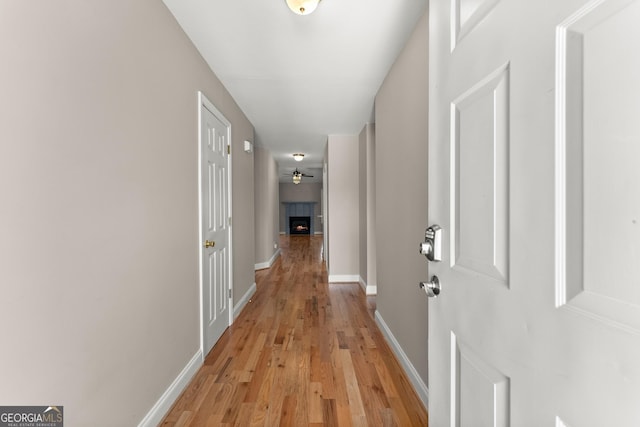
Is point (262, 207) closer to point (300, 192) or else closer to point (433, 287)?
point (433, 287)

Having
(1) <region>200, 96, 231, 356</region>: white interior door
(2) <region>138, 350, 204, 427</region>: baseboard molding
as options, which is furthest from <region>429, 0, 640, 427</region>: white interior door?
(1) <region>200, 96, 231, 356</region>: white interior door

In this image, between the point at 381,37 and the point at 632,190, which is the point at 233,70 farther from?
the point at 632,190

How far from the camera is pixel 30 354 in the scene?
96 cm

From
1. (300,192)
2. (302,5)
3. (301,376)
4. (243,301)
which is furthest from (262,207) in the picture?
(300,192)

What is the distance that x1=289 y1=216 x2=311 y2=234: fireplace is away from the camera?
13.8m

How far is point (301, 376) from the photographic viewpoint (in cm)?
218

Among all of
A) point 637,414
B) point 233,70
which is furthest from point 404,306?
point 233,70

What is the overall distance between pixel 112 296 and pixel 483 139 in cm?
152

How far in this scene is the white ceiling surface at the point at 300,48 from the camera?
6.05ft

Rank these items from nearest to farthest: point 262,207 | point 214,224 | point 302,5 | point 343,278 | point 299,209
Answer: point 302,5 < point 214,224 < point 343,278 < point 262,207 < point 299,209

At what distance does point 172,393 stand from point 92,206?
1.30m

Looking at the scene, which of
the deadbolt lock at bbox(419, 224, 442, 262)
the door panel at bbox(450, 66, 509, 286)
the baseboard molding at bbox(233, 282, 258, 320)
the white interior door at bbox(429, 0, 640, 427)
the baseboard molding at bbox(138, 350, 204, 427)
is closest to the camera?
the white interior door at bbox(429, 0, 640, 427)

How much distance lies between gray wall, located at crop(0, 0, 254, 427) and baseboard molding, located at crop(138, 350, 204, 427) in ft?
0.16

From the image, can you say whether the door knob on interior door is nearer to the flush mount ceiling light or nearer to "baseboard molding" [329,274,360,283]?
the flush mount ceiling light
